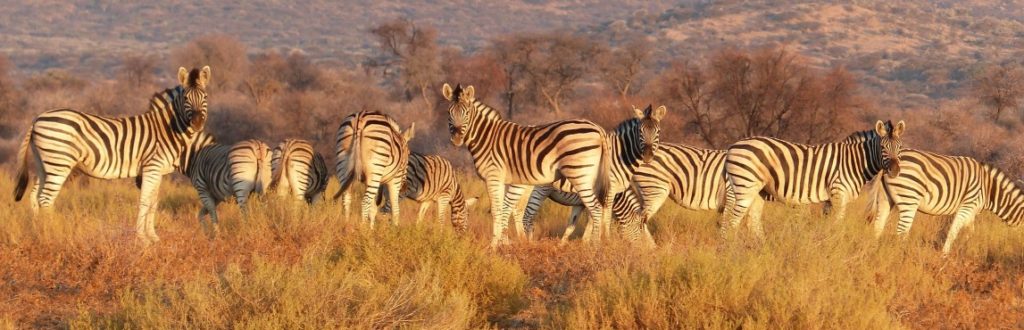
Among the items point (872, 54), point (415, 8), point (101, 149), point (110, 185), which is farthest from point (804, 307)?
point (415, 8)

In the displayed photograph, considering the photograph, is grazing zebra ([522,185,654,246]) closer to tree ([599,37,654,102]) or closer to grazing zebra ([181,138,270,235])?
grazing zebra ([181,138,270,235])

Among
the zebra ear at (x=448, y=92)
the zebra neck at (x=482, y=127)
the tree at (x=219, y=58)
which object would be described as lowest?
the tree at (x=219, y=58)

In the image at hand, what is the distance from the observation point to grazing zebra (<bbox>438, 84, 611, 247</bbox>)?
34.2ft

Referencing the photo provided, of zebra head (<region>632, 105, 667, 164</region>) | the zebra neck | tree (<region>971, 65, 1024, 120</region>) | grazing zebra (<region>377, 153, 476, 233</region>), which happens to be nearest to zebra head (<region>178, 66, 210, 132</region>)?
grazing zebra (<region>377, 153, 476, 233</region>)

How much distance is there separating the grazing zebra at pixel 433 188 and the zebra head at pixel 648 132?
2.74 metres

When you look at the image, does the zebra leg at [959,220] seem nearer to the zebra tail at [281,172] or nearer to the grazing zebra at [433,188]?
the grazing zebra at [433,188]

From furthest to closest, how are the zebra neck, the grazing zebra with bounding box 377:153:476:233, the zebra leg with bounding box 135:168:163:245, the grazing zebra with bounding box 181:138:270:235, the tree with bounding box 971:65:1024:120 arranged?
the tree with bounding box 971:65:1024:120 < the grazing zebra with bounding box 377:153:476:233 < the grazing zebra with bounding box 181:138:270:235 < the zebra neck < the zebra leg with bounding box 135:168:163:245

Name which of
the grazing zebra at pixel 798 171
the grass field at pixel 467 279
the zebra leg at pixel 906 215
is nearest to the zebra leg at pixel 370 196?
the grass field at pixel 467 279

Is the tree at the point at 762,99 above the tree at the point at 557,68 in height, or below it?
above

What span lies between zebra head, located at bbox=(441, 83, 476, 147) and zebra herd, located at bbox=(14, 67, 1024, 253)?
0.05 ft

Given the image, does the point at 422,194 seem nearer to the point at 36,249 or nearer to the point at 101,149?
the point at 101,149

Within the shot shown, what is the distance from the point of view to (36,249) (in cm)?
909

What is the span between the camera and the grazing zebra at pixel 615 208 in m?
11.9

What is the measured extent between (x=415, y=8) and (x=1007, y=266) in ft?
453
